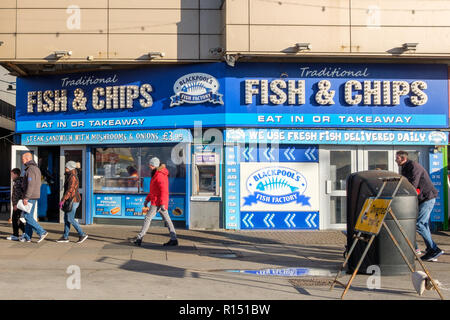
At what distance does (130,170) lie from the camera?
13164 millimetres

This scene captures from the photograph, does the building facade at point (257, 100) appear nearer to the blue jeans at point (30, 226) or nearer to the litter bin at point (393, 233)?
the blue jeans at point (30, 226)

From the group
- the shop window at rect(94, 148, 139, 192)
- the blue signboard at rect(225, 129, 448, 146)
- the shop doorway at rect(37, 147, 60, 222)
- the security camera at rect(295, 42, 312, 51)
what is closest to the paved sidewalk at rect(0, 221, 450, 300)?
the shop window at rect(94, 148, 139, 192)

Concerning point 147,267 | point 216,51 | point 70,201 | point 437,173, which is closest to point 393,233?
point 147,267

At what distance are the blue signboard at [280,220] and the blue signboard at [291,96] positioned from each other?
7.48ft

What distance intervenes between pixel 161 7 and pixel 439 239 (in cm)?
897

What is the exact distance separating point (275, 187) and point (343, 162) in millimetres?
1930

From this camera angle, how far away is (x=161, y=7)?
12.5 meters

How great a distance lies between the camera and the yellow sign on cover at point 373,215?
621 centimetres

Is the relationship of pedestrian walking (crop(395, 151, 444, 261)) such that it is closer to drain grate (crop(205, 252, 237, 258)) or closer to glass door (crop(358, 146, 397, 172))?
drain grate (crop(205, 252, 237, 258))

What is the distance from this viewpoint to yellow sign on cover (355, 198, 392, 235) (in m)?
6.21

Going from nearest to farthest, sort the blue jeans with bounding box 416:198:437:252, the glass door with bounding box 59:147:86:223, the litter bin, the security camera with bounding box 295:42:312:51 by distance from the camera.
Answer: the litter bin → the blue jeans with bounding box 416:198:437:252 → the security camera with bounding box 295:42:312:51 → the glass door with bounding box 59:147:86:223

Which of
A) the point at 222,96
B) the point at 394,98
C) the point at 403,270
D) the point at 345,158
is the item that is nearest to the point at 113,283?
the point at 403,270

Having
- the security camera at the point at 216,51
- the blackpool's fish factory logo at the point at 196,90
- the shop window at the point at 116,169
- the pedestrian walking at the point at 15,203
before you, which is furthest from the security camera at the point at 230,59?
the pedestrian walking at the point at 15,203

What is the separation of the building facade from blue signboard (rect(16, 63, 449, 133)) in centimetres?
3
